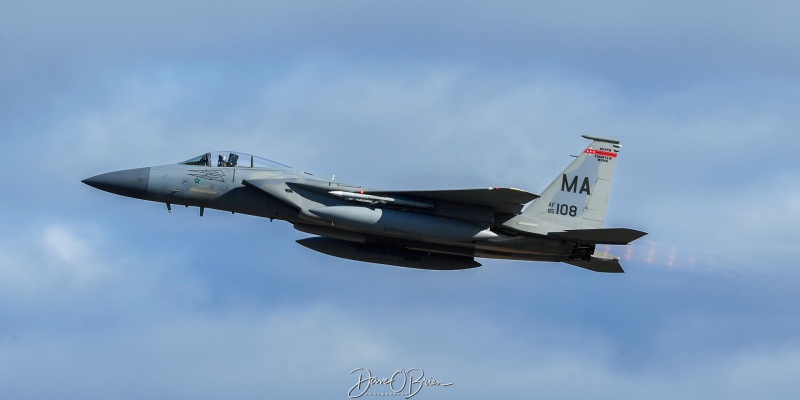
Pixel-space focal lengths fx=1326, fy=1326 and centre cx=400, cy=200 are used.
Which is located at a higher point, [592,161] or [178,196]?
[592,161]

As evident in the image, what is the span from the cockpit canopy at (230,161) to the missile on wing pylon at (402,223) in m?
1.82

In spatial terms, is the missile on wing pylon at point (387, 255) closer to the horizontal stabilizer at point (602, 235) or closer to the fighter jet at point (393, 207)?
the fighter jet at point (393, 207)

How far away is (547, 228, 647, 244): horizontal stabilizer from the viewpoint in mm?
30378

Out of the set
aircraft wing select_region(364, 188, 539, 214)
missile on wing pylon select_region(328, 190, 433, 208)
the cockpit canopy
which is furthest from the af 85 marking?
the cockpit canopy

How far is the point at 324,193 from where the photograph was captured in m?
30.9

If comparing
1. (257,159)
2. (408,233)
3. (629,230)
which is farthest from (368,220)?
(629,230)

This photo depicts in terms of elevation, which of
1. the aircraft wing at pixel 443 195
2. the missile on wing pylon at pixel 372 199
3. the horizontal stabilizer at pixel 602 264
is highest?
the aircraft wing at pixel 443 195

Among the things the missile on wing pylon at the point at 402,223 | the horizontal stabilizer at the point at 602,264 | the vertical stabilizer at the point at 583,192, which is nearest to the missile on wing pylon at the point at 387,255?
the missile on wing pylon at the point at 402,223

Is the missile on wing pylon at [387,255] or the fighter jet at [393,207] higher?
the fighter jet at [393,207]

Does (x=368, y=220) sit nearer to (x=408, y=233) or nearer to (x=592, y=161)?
(x=408, y=233)

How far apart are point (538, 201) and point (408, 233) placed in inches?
147

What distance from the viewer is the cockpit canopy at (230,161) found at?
31500 mm

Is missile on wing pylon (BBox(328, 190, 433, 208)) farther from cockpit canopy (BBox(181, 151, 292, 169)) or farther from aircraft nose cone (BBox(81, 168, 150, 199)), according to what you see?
aircraft nose cone (BBox(81, 168, 150, 199))

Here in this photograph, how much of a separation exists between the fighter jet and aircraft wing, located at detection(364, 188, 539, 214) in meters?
0.02
